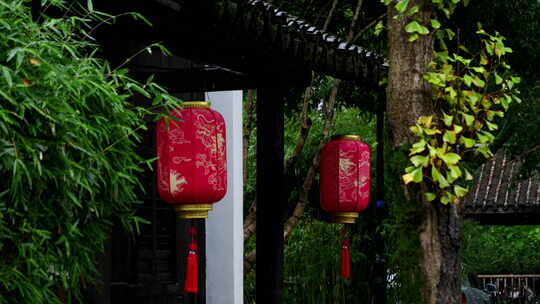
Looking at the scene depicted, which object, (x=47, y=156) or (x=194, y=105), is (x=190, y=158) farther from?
(x=47, y=156)

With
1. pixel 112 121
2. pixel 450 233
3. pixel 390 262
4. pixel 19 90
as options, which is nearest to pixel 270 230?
pixel 450 233

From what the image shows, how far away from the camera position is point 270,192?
538cm

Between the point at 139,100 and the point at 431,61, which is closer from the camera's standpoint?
the point at 431,61

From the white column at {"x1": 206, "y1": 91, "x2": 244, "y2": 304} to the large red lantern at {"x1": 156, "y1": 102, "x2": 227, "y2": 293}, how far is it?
327 cm

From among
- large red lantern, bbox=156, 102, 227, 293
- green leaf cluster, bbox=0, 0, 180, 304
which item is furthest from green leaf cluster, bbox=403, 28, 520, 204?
green leaf cluster, bbox=0, 0, 180, 304

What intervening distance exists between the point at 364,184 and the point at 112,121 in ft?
11.3

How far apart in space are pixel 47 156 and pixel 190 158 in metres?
1.66

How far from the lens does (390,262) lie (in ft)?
36.1

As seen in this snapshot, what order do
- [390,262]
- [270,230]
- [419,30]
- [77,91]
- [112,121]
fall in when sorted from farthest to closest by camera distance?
[390,262] < [270,230] < [419,30] < [112,121] < [77,91]

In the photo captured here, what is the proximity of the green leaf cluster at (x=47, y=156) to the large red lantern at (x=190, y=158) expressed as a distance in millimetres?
1302

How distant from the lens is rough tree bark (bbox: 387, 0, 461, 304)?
199 inches

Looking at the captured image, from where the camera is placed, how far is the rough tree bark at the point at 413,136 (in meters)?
5.04

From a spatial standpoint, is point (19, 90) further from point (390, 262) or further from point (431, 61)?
point (390, 262)

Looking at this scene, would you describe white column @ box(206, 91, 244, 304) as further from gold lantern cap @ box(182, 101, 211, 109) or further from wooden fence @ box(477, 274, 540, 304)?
wooden fence @ box(477, 274, 540, 304)
